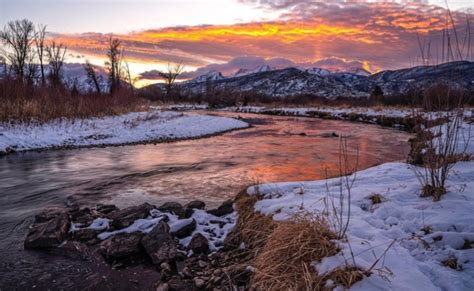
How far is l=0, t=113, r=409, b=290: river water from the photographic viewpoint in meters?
4.81

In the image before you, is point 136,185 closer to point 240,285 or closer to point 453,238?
point 240,285

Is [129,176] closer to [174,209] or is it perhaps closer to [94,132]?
[174,209]

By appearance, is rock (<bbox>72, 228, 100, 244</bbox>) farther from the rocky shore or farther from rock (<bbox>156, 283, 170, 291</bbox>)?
rock (<bbox>156, 283, 170, 291</bbox>)

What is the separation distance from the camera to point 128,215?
6133 millimetres

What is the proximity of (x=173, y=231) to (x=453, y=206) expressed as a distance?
13.2ft

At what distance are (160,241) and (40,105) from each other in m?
17.0

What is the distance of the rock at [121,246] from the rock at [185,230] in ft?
1.89

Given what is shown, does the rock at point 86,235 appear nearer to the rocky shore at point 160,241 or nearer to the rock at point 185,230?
the rocky shore at point 160,241

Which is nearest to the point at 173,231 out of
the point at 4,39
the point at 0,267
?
the point at 0,267

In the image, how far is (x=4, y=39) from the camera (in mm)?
52844

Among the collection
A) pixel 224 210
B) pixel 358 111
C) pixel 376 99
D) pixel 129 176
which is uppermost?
pixel 376 99

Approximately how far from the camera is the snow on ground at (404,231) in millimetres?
3064

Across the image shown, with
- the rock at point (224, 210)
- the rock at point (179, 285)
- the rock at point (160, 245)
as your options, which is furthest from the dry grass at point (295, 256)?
the rock at point (224, 210)

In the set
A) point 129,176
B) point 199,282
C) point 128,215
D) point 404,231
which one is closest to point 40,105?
point 129,176
